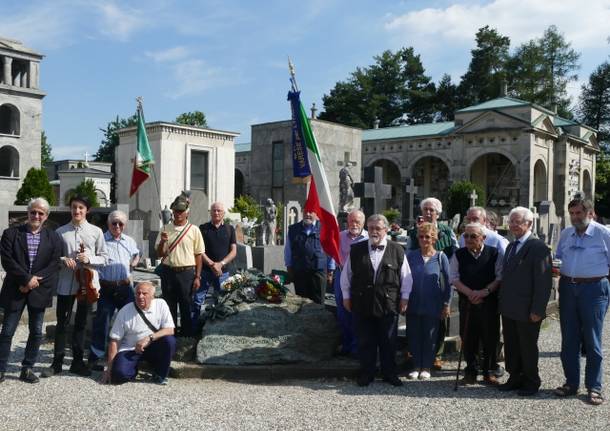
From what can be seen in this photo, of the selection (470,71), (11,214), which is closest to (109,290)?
(11,214)

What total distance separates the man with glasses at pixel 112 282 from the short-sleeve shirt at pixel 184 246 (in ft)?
1.37

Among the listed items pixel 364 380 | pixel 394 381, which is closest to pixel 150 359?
pixel 364 380

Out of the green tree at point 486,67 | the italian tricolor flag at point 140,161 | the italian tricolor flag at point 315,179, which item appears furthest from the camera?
the green tree at point 486,67

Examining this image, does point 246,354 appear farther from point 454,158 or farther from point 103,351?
point 454,158

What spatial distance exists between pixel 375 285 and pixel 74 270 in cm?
294

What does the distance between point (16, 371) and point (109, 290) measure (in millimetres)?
1217

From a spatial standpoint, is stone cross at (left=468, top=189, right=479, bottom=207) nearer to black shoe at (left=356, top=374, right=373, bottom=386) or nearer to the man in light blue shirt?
the man in light blue shirt

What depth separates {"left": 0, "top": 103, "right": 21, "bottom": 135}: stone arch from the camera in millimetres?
36844

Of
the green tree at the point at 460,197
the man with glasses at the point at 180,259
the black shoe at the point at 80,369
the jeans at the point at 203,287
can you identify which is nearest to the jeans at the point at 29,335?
the black shoe at the point at 80,369

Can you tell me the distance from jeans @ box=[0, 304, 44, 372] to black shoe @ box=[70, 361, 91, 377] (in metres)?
0.41

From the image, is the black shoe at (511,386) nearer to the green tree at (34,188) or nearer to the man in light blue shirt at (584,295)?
the man in light blue shirt at (584,295)

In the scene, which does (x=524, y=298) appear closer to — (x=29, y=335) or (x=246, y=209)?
(x=29, y=335)

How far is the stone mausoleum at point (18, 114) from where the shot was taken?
36.2 meters

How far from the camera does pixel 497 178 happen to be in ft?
143
